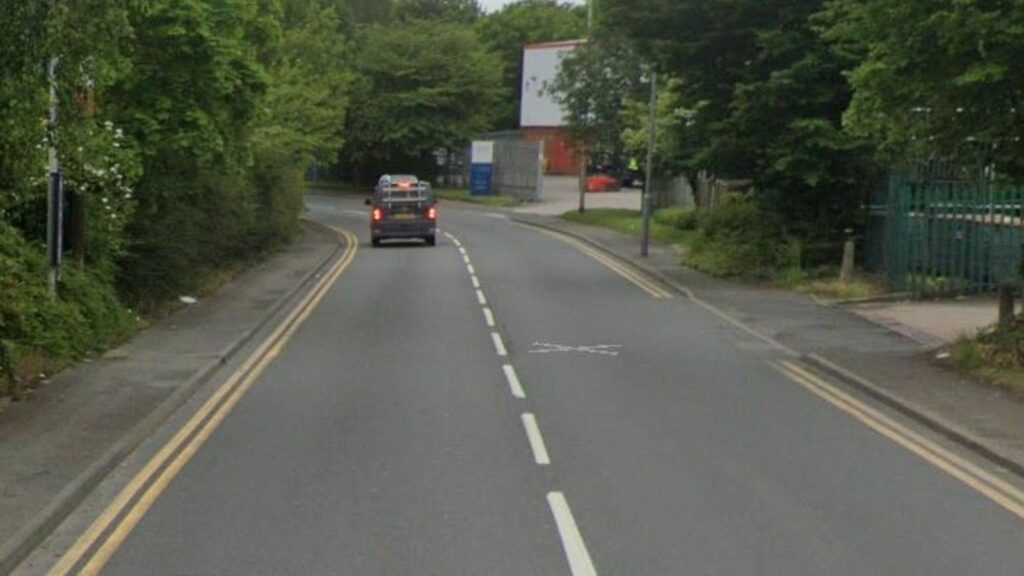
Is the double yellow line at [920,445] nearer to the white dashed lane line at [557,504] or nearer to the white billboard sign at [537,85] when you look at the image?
the white dashed lane line at [557,504]

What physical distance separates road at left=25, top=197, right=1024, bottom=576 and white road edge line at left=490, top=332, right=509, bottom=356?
0.06 m

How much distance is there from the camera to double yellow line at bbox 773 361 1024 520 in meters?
11.5

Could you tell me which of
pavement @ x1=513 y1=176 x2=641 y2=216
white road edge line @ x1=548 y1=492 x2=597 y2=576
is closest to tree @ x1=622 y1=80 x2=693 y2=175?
pavement @ x1=513 y1=176 x2=641 y2=216

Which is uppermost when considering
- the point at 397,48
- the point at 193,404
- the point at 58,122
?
the point at 397,48

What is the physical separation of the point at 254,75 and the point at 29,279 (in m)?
7.65

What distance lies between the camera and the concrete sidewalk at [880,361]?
14.4m

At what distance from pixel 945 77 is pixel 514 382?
656cm

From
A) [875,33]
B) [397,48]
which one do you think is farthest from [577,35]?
[875,33]

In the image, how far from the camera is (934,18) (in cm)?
1747

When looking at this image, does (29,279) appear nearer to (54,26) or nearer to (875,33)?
(54,26)

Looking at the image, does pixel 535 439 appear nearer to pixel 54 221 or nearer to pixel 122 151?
pixel 54 221

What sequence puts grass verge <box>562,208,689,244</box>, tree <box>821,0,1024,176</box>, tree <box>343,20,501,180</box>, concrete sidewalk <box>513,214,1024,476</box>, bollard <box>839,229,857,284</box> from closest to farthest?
concrete sidewalk <box>513,214,1024,476</box>
tree <box>821,0,1024,176</box>
bollard <box>839,229,857,284</box>
grass verge <box>562,208,689,244</box>
tree <box>343,20,501,180</box>

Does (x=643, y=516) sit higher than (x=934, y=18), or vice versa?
(x=934, y=18)

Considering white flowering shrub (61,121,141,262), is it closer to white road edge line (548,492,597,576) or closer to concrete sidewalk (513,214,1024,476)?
concrete sidewalk (513,214,1024,476)
